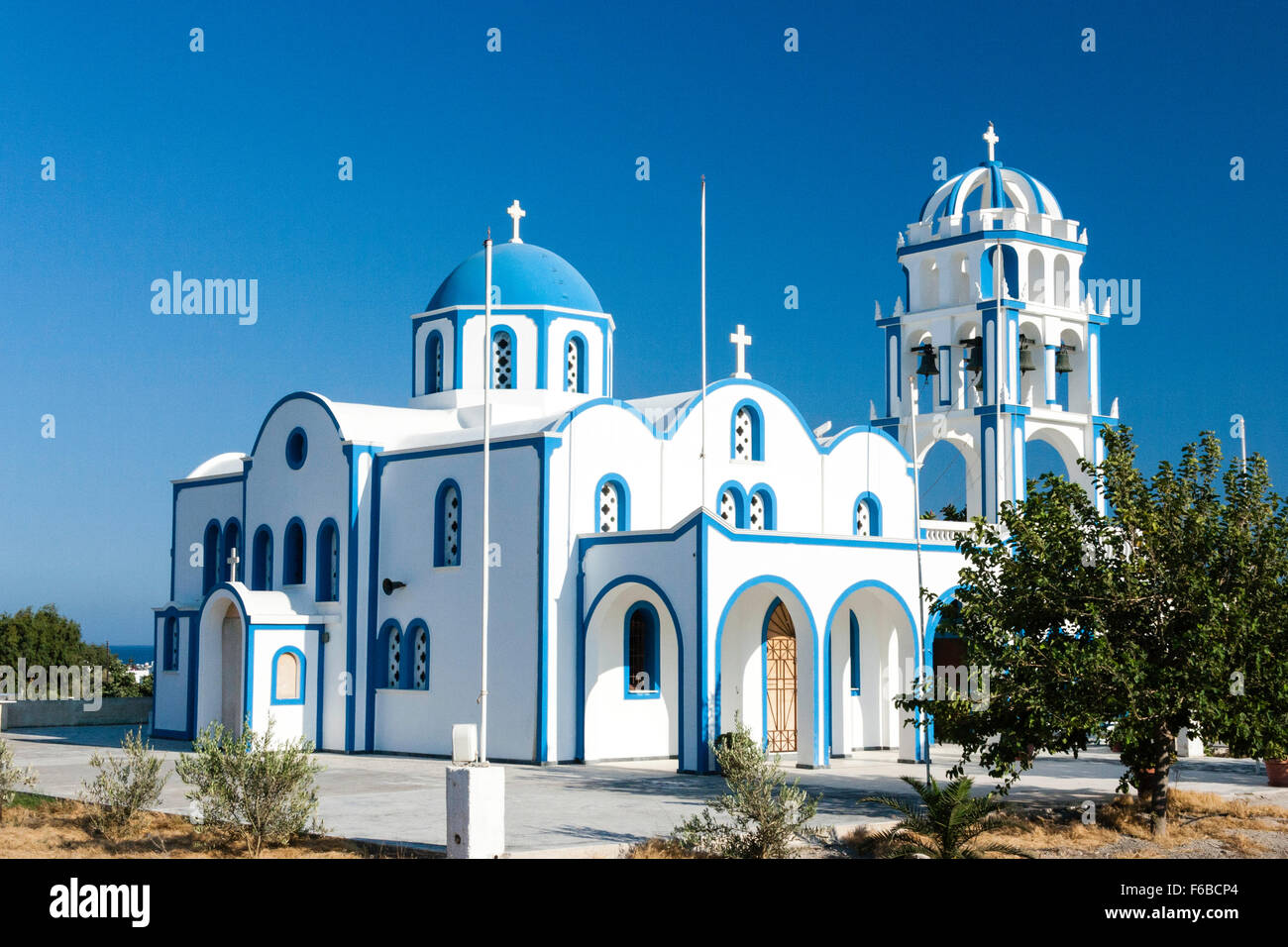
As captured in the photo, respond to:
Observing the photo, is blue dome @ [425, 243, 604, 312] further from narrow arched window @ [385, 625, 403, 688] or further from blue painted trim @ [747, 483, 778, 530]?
narrow arched window @ [385, 625, 403, 688]

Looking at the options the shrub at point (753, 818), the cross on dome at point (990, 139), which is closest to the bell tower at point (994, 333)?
the cross on dome at point (990, 139)

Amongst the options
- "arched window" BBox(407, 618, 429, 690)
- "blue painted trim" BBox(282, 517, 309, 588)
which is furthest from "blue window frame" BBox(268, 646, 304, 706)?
"arched window" BBox(407, 618, 429, 690)

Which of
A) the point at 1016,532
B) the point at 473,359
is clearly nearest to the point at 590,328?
the point at 473,359

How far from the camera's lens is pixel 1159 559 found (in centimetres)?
1766

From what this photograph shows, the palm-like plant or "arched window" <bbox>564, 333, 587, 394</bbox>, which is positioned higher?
"arched window" <bbox>564, 333, 587, 394</bbox>

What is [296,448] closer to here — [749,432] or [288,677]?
[288,677]

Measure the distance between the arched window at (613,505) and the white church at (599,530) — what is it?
A: 0.06 meters

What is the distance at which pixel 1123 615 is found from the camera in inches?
688

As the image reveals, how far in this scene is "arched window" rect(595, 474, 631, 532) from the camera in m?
27.3

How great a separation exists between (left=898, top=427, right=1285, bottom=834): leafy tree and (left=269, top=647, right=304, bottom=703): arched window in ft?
47.7

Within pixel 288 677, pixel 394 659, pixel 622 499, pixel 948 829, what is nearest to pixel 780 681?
pixel 622 499
